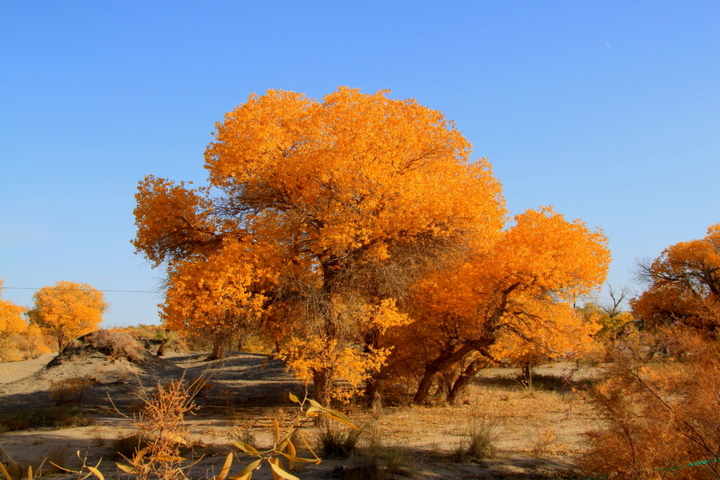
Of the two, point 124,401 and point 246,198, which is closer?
point 246,198

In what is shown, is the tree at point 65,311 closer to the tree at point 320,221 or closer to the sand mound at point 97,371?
the sand mound at point 97,371

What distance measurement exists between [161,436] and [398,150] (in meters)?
13.0

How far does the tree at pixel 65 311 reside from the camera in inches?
1889

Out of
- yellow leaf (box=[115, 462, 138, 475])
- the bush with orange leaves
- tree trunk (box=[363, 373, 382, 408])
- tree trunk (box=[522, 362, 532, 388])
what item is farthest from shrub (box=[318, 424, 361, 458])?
tree trunk (box=[522, 362, 532, 388])

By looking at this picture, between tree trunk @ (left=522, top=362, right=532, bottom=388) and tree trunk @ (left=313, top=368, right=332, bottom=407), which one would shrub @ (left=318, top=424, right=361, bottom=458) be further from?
tree trunk @ (left=522, top=362, right=532, bottom=388)

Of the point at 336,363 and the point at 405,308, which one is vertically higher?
the point at 405,308

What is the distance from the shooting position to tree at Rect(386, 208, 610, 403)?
14.9 m

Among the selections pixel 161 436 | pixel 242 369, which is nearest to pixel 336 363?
pixel 161 436

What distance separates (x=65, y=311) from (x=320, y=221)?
42920 millimetres

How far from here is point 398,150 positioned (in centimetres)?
1491

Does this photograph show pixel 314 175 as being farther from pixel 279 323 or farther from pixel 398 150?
pixel 279 323

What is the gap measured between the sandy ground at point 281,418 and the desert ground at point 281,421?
4 cm

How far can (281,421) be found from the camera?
23.1 feet

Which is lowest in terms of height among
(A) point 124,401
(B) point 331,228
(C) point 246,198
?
(A) point 124,401
